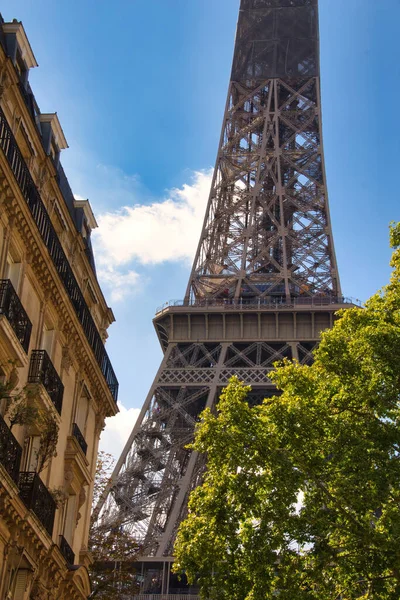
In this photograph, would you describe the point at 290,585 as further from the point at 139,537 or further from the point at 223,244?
the point at 223,244

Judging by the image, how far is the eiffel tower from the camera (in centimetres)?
5422

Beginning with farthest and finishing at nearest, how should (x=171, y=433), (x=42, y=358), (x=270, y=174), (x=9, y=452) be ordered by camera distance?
(x=270, y=174) → (x=171, y=433) → (x=42, y=358) → (x=9, y=452)

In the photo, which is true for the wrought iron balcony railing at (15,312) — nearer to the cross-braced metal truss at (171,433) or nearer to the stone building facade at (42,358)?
the stone building facade at (42,358)

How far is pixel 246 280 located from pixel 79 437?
43.1 meters

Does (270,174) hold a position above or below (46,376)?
above

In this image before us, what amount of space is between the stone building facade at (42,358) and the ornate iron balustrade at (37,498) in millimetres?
22

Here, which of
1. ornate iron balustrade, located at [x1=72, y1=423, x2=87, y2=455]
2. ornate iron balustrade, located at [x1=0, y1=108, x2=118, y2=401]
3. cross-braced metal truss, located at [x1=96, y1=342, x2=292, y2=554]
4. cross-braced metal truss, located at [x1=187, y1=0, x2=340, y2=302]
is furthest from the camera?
cross-braced metal truss, located at [x1=187, y1=0, x2=340, y2=302]

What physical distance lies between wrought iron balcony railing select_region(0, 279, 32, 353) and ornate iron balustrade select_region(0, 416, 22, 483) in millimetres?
1805

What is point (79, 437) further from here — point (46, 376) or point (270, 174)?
point (270, 174)

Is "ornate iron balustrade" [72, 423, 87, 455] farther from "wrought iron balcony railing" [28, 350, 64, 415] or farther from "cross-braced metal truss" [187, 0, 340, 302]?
"cross-braced metal truss" [187, 0, 340, 302]

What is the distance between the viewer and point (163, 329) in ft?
208

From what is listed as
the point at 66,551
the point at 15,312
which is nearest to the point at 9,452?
the point at 15,312

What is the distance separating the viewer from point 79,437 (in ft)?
80.4

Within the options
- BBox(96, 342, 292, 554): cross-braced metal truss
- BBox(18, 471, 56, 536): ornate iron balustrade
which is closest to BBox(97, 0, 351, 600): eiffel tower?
BBox(96, 342, 292, 554): cross-braced metal truss
